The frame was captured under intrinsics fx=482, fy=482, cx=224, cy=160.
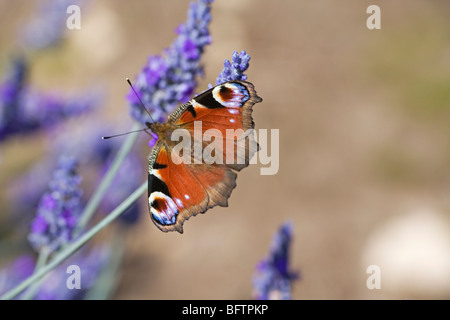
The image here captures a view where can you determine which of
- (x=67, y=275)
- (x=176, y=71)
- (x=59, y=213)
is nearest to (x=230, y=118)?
(x=176, y=71)

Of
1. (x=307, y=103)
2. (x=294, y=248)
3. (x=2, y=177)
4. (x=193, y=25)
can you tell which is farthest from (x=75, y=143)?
(x=307, y=103)

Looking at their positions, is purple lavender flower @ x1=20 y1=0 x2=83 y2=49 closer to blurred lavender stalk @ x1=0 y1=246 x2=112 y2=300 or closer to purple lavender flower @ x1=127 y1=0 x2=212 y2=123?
blurred lavender stalk @ x1=0 y1=246 x2=112 y2=300

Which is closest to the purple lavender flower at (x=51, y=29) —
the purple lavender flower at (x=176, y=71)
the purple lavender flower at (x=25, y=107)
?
the purple lavender flower at (x=25, y=107)

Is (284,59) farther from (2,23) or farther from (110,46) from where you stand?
(2,23)

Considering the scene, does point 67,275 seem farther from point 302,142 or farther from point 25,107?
point 302,142

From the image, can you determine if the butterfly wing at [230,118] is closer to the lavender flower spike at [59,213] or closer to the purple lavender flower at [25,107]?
the lavender flower spike at [59,213]

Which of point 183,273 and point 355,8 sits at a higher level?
point 355,8
